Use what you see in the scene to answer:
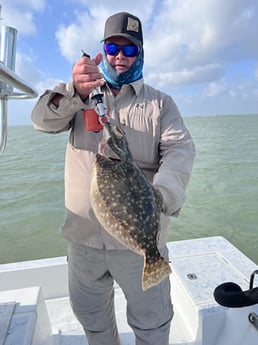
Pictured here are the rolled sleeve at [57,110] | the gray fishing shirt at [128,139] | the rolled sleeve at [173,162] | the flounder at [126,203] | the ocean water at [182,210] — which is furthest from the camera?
the ocean water at [182,210]

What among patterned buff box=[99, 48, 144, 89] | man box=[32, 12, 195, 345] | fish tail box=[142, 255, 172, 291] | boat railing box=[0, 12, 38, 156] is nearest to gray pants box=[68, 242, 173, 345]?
man box=[32, 12, 195, 345]

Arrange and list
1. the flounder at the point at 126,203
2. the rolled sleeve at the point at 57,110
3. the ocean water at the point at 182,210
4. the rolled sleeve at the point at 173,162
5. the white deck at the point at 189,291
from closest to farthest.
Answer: the flounder at the point at 126,203 → the rolled sleeve at the point at 173,162 → the rolled sleeve at the point at 57,110 → the white deck at the point at 189,291 → the ocean water at the point at 182,210

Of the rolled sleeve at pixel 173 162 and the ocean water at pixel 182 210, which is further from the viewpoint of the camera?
the ocean water at pixel 182 210

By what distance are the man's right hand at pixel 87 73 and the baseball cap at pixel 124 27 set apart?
0.45 meters

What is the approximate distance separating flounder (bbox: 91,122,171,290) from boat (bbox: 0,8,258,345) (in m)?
0.38

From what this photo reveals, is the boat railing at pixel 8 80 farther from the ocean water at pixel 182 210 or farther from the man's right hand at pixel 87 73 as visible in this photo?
the ocean water at pixel 182 210

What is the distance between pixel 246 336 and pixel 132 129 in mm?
1424

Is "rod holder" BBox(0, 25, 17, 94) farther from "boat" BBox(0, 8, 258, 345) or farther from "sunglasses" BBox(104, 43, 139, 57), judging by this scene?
"sunglasses" BBox(104, 43, 139, 57)

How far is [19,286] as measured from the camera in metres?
2.96

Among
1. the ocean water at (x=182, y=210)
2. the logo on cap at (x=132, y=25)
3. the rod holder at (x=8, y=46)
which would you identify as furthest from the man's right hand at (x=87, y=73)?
the ocean water at (x=182, y=210)

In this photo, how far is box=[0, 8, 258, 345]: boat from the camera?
164 centimetres

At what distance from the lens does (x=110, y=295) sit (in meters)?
2.04

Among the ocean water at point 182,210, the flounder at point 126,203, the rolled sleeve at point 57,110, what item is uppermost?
the rolled sleeve at point 57,110

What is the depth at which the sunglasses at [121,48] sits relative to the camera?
6.03ft
